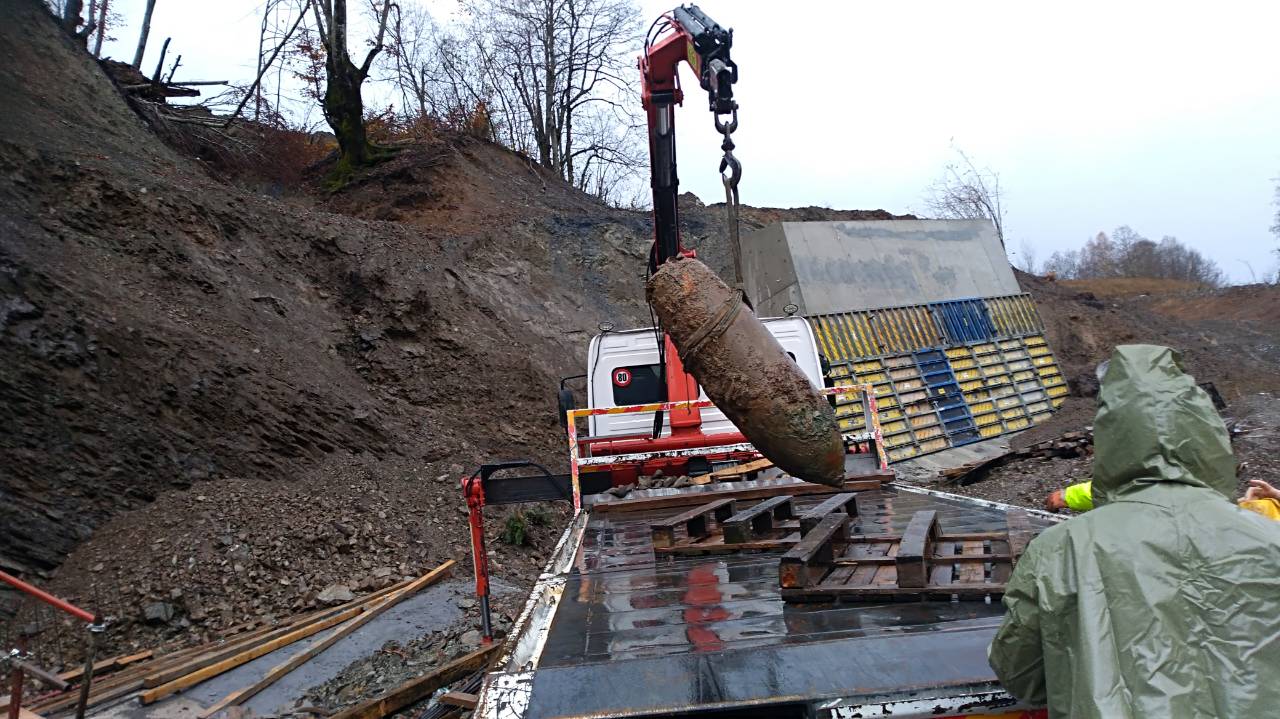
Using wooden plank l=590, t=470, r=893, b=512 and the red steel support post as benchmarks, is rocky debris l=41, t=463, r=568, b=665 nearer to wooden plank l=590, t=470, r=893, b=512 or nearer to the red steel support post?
the red steel support post

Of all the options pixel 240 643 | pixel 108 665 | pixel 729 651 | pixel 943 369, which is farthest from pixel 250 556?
pixel 943 369

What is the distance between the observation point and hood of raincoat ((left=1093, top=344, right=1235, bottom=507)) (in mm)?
1891

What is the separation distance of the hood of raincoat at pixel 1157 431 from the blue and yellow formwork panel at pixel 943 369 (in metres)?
12.7

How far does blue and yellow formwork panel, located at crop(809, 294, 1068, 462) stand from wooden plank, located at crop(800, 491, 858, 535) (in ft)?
32.7

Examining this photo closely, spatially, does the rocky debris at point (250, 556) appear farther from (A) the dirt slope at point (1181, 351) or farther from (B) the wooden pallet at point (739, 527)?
(A) the dirt slope at point (1181, 351)

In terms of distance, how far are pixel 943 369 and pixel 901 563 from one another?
583 inches

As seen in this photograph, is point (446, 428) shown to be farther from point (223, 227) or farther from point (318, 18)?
point (318, 18)

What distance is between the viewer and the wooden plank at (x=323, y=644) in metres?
5.45

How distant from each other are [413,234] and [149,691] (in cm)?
1263

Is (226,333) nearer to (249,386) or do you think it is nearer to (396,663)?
(249,386)

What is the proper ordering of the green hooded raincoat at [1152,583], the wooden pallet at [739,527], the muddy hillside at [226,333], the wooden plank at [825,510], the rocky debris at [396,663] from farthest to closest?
the muddy hillside at [226,333] < the rocky debris at [396,663] < the wooden pallet at [739,527] < the wooden plank at [825,510] < the green hooded raincoat at [1152,583]

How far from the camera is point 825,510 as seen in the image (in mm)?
4238

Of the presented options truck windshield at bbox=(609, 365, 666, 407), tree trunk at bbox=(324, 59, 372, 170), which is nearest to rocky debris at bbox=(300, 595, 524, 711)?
truck windshield at bbox=(609, 365, 666, 407)

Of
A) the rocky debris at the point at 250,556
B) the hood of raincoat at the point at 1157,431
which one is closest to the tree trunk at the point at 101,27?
the rocky debris at the point at 250,556
